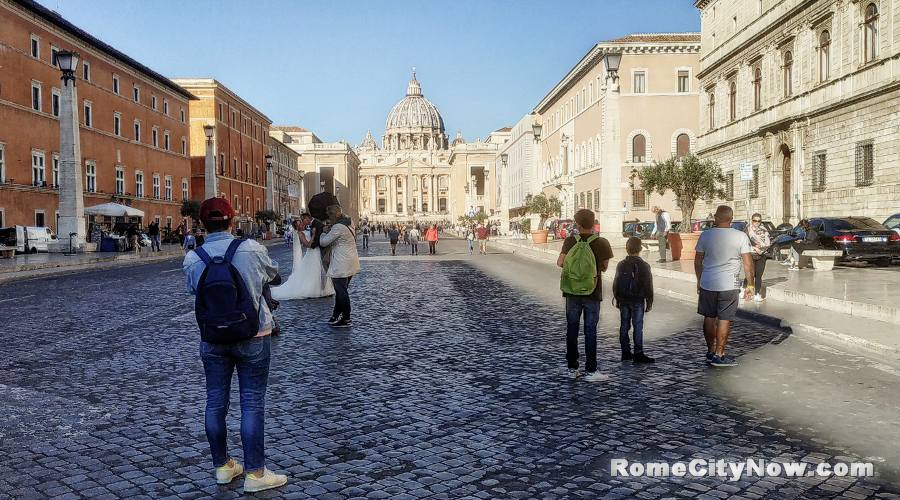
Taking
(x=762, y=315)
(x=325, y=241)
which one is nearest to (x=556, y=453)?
(x=325, y=241)

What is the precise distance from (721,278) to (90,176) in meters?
39.6

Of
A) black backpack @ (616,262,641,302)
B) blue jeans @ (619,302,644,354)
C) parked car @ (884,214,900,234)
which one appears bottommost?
blue jeans @ (619,302,644,354)

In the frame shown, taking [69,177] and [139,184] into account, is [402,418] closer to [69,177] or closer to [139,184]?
[69,177]

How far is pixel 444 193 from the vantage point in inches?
7274

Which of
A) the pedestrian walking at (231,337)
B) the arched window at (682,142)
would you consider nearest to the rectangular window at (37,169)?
the pedestrian walking at (231,337)

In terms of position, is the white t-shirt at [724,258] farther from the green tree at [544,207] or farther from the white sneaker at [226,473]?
the green tree at [544,207]

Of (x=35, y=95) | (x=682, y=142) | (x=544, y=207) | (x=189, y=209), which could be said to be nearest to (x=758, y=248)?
(x=35, y=95)

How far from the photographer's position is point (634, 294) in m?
7.73

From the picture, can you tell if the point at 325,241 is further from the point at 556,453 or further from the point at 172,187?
the point at 172,187

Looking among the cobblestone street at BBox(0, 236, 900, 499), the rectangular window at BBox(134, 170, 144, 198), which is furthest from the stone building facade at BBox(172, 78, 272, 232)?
the cobblestone street at BBox(0, 236, 900, 499)

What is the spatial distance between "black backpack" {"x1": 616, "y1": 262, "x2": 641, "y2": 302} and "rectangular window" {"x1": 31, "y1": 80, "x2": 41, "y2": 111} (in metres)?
34.7

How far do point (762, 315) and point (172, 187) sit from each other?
158 ft

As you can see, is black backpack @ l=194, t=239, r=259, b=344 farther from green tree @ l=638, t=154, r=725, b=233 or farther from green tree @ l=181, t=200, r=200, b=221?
green tree @ l=181, t=200, r=200, b=221

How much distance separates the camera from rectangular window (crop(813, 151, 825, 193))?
27.5m
